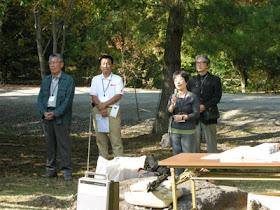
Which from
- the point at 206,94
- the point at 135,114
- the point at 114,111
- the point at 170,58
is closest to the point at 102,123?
the point at 114,111

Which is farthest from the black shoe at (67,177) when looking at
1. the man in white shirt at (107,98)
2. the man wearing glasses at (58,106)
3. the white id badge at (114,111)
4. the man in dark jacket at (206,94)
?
the man in dark jacket at (206,94)

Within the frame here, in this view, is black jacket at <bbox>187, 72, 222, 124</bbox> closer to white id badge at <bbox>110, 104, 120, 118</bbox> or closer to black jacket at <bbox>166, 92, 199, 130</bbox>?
black jacket at <bbox>166, 92, 199, 130</bbox>

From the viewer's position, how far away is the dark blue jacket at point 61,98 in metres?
7.03

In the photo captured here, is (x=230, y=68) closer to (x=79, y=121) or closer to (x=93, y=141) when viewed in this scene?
(x=79, y=121)

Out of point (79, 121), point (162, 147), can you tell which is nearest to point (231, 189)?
point (162, 147)

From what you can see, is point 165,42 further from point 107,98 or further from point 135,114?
point 107,98

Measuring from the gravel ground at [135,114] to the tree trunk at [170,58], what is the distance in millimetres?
1336

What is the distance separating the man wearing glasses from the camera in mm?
7023

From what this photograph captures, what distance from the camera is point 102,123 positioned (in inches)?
282

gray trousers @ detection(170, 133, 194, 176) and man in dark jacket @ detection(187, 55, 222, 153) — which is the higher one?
man in dark jacket @ detection(187, 55, 222, 153)

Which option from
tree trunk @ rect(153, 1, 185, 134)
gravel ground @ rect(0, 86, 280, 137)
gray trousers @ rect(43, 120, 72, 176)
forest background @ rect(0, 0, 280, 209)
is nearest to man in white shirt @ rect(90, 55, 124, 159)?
gray trousers @ rect(43, 120, 72, 176)

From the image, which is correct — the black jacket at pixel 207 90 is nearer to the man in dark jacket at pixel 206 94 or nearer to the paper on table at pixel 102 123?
the man in dark jacket at pixel 206 94

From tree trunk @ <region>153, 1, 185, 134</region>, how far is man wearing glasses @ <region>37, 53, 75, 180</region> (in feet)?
15.2

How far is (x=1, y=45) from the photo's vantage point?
2453cm
